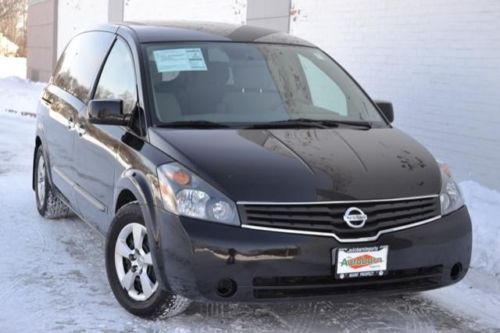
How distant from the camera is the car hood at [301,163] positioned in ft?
12.7

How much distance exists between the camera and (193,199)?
3.86m

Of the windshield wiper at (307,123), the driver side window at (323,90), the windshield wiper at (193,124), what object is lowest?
the windshield wiper at (193,124)

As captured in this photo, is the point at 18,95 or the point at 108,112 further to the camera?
the point at 18,95

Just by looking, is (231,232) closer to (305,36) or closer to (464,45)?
(464,45)

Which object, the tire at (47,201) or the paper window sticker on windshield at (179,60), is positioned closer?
the paper window sticker on windshield at (179,60)

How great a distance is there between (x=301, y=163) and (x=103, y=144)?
5.02 feet

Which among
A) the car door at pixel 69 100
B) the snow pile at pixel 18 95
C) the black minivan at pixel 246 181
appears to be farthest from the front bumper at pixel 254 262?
the snow pile at pixel 18 95

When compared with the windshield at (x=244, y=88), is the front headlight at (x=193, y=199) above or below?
below

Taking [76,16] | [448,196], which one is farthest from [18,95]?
[448,196]

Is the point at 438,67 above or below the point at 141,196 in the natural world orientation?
above

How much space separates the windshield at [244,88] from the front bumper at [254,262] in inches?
38.4

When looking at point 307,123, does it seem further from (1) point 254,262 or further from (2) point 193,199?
(1) point 254,262

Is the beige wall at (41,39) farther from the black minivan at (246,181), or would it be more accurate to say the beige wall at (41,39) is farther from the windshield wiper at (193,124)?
the windshield wiper at (193,124)

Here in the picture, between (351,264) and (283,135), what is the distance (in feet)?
3.23
